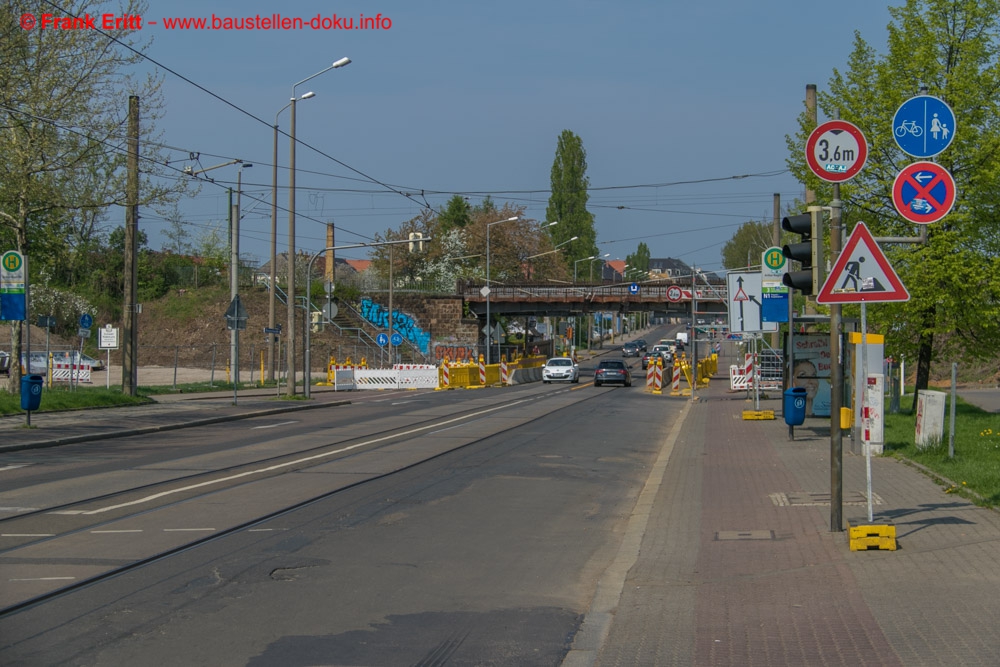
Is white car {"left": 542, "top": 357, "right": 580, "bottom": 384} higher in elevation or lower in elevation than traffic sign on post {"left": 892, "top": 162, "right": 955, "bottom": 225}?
lower

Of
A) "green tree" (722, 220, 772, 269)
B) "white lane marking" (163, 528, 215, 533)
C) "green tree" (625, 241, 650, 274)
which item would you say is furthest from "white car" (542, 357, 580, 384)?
"green tree" (625, 241, 650, 274)

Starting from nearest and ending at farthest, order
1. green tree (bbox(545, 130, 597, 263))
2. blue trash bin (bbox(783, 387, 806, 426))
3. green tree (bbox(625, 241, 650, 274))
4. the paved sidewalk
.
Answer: the paved sidewalk → blue trash bin (bbox(783, 387, 806, 426)) → green tree (bbox(545, 130, 597, 263)) → green tree (bbox(625, 241, 650, 274))

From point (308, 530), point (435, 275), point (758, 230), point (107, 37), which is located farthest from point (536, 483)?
point (758, 230)

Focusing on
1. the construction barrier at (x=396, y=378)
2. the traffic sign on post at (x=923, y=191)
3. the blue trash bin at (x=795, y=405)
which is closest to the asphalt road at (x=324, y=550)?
the blue trash bin at (x=795, y=405)

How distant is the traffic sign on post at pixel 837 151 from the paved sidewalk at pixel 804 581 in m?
3.47

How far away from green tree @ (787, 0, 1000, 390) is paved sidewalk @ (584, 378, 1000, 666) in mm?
9431

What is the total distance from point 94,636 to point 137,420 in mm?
18131

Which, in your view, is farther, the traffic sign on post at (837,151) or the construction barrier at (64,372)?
the construction barrier at (64,372)

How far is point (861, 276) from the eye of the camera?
9.08 metres

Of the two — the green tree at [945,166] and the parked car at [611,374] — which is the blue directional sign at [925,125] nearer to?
the green tree at [945,166]

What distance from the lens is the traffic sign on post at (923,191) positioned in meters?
9.88

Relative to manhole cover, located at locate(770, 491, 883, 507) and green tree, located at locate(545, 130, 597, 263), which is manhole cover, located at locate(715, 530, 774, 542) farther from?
green tree, located at locate(545, 130, 597, 263)

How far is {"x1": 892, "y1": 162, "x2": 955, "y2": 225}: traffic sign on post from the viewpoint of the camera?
9.88 meters

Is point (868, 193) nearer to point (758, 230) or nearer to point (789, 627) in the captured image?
point (789, 627)
